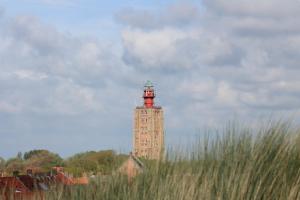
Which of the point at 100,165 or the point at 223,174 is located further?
the point at 100,165

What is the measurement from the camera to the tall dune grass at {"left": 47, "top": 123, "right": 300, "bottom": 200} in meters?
5.89

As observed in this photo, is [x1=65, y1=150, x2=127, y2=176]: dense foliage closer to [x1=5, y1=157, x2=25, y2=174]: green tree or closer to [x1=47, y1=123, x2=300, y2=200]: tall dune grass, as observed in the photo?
[x1=47, y1=123, x2=300, y2=200]: tall dune grass

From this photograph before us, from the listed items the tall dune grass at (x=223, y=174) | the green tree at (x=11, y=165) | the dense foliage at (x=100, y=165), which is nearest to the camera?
the tall dune grass at (x=223, y=174)

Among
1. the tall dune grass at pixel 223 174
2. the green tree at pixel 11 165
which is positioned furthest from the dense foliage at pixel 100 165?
the green tree at pixel 11 165

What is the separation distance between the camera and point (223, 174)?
6176 mm

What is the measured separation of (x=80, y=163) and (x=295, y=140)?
98.5 inches

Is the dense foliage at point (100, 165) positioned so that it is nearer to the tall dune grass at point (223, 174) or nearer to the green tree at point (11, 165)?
the tall dune grass at point (223, 174)

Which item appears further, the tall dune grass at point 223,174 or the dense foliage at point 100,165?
the dense foliage at point 100,165

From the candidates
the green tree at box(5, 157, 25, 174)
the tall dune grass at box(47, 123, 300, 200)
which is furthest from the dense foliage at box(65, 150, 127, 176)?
the green tree at box(5, 157, 25, 174)

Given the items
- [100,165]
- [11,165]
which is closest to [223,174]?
[100,165]

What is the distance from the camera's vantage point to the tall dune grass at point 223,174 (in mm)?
5895

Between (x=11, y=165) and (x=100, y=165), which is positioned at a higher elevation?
(x=11, y=165)

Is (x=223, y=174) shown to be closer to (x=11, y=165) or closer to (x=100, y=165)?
(x=100, y=165)

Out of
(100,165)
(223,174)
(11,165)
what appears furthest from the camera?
(11,165)
